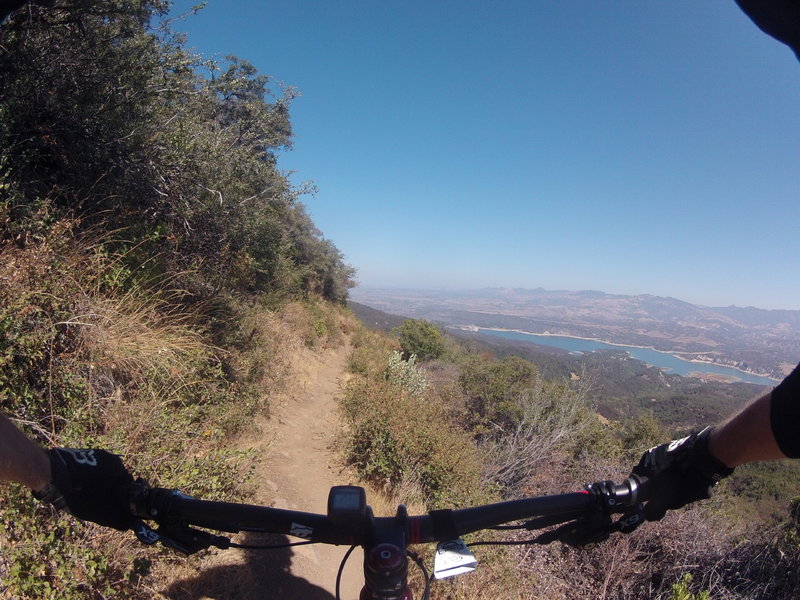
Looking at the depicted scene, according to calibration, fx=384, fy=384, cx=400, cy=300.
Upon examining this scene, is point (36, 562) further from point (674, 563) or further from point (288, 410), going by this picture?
point (674, 563)

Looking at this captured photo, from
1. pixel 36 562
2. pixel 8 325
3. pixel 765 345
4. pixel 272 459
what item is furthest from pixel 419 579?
pixel 765 345

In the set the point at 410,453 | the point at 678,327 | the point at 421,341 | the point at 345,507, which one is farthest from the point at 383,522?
the point at 678,327

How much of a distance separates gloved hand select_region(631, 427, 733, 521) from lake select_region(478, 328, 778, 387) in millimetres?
61403

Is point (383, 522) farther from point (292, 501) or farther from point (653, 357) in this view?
point (653, 357)

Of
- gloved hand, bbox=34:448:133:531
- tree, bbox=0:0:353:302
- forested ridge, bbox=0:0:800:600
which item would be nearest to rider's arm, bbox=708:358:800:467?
gloved hand, bbox=34:448:133:531

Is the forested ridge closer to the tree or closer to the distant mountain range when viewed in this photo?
the tree

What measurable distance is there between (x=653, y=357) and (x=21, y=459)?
270 ft

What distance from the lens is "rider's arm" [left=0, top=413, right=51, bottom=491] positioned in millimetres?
874

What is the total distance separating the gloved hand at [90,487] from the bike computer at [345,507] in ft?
1.89

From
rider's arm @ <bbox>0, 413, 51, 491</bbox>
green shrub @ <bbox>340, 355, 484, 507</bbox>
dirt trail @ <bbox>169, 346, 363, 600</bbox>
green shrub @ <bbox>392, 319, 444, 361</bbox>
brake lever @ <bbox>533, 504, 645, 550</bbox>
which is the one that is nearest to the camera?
rider's arm @ <bbox>0, 413, 51, 491</bbox>

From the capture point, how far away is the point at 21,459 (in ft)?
3.03

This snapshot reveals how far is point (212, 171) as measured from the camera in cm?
496

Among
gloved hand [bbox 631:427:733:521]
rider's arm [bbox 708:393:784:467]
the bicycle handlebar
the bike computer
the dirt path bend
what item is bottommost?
the dirt path bend

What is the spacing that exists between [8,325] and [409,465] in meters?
4.41
